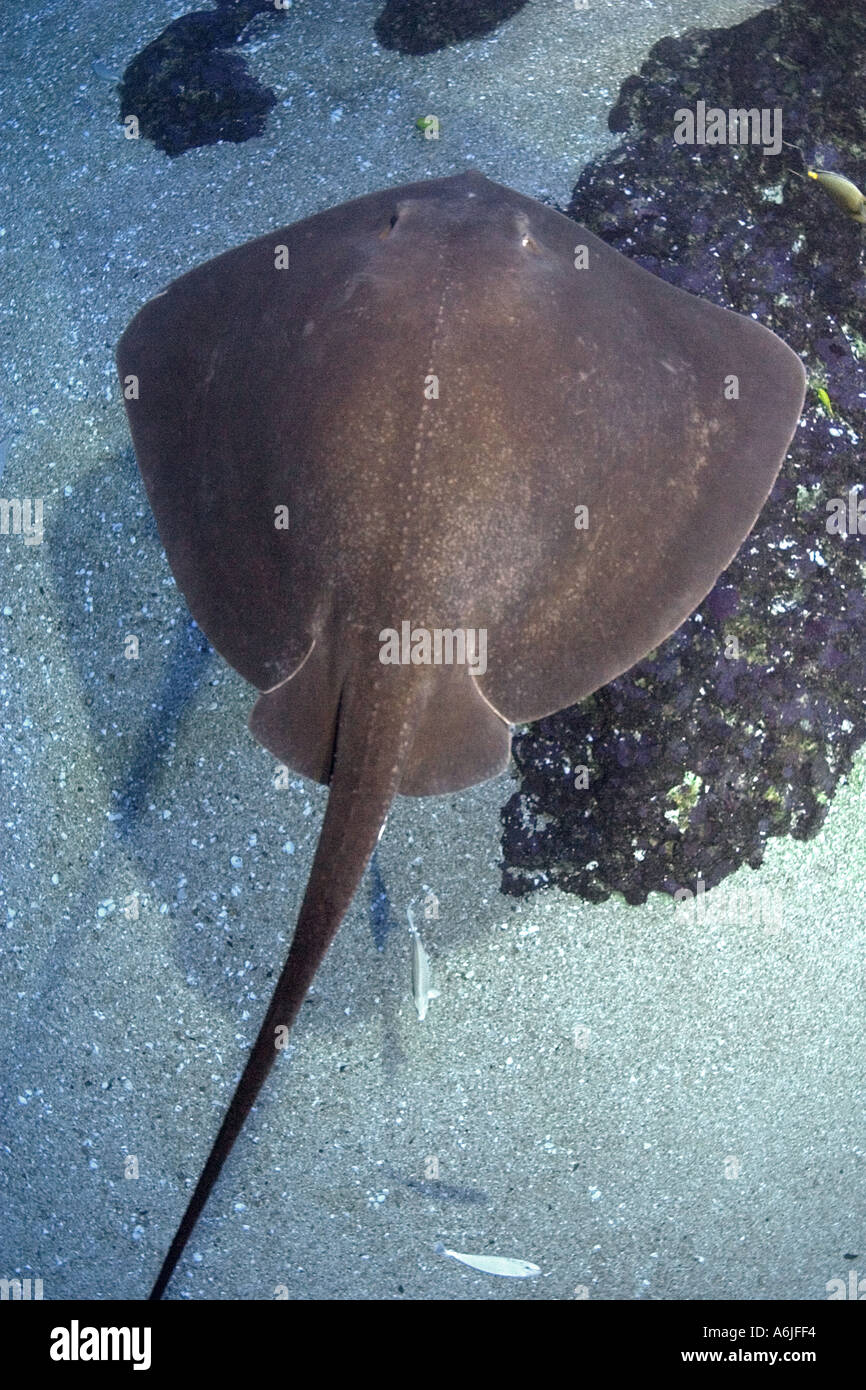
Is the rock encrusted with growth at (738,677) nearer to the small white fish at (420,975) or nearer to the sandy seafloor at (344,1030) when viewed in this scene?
the sandy seafloor at (344,1030)

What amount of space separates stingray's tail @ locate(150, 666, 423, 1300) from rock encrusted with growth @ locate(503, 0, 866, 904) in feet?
3.15

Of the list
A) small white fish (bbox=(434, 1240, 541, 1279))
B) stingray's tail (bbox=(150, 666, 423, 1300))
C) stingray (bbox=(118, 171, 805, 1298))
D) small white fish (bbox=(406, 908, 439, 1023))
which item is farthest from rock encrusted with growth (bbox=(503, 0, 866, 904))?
small white fish (bbox=(434, 1240, 541, 1279))

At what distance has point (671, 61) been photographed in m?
3.20

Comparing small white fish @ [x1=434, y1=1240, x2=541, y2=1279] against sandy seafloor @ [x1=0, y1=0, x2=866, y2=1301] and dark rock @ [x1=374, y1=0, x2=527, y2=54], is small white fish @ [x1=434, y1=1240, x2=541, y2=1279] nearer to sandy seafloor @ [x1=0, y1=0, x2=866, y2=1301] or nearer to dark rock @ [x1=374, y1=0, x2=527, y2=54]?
sandy seafloor @ [x1=0, y1=0, x2=866, y2=1301]

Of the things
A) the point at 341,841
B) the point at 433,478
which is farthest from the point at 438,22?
the point at 341,841

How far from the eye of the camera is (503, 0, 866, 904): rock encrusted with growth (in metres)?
2.63

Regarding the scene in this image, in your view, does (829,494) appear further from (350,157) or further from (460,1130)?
(460,1130)

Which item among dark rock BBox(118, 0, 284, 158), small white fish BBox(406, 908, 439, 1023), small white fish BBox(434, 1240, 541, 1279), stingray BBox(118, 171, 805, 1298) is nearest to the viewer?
stingray BBox(118, 171, 805, 1298)

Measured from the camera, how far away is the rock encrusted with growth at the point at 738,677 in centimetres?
263

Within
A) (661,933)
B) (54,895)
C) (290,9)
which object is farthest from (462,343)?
(290,9)

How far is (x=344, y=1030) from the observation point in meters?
2.70

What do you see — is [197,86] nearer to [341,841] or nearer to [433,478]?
[433,478]

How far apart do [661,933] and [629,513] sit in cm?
132

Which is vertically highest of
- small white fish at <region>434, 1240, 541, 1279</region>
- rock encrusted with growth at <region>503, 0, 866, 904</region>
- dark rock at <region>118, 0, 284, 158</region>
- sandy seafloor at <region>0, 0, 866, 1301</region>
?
dark rock at <region>118, 0, 284, 158</region>
